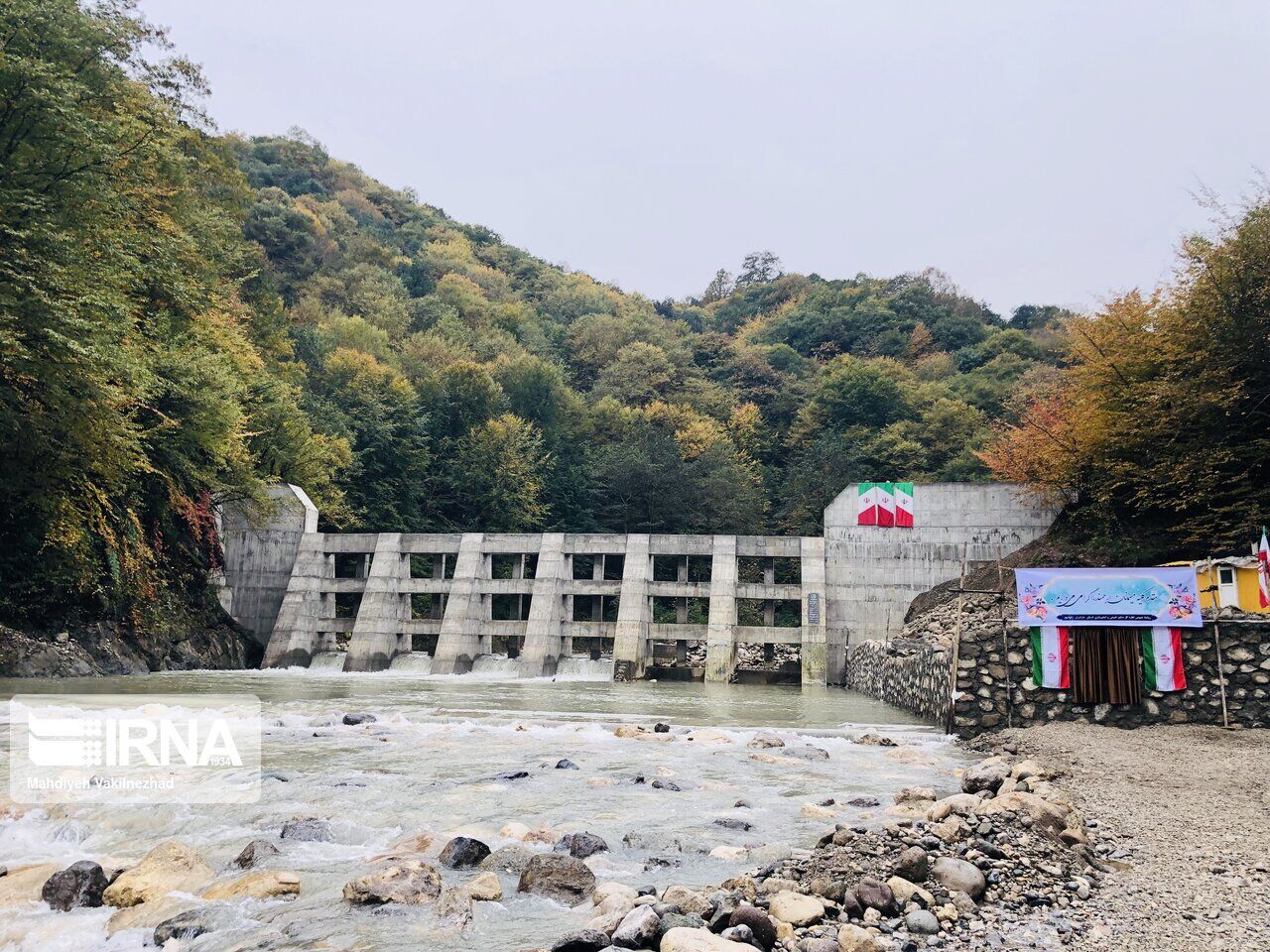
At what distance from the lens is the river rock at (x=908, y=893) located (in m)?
6.27

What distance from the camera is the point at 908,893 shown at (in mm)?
6328

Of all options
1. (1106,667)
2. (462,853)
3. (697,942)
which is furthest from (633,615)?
(697,942)

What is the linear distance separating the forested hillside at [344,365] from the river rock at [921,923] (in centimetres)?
1829

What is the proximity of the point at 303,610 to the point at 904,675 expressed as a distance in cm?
2209

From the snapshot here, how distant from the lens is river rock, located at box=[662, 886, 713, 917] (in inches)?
235

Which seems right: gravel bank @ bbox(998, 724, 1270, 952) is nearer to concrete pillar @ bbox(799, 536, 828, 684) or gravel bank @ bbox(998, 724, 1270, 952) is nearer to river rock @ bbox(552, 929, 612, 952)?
river rock @ bbox(552, 929, 612, 952)

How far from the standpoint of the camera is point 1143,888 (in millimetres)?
6461

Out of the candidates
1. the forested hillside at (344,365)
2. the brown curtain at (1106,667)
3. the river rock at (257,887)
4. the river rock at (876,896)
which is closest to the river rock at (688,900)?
the river rock at (876,896)

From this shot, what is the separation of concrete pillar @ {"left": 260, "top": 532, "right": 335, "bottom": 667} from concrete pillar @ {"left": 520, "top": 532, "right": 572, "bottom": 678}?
315 inches

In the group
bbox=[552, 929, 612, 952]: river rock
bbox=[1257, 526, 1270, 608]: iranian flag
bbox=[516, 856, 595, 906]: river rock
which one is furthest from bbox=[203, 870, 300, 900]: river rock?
bbox=[1257, 526, 1270, 608]: iranian flag

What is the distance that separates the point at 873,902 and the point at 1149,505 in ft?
85.6

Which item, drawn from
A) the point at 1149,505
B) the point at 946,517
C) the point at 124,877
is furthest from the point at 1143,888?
the point at 946,517

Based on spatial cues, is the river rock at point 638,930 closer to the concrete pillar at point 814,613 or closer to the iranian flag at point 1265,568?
the iranian flag at point 1265,568

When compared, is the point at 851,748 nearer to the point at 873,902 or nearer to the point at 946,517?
the point at 873,902
